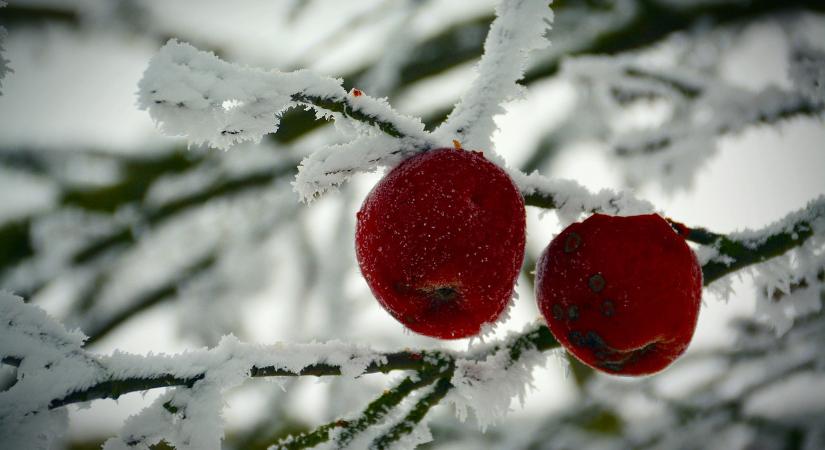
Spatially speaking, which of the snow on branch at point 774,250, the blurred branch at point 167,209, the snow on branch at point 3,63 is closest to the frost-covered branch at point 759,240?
the snow on branch at point 774,250

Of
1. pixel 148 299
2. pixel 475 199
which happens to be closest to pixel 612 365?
pixel 475 199

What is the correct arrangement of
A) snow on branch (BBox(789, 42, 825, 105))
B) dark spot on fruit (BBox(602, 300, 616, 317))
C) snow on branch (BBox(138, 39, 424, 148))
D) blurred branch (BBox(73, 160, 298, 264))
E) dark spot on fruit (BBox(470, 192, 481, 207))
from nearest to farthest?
snow on branch (BBox(138, 39, 424, 148))
dark spot on fruit (BBox(470, 192, 481, 207))
dark spot on fruit (BBox(602, 300, 616, 317))
snow on branch (BBox(789, 42, 825, 105))
blurred branch (BBox(73, 160, 298, 264))

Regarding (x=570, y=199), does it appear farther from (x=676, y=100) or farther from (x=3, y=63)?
(x=676, y=100)

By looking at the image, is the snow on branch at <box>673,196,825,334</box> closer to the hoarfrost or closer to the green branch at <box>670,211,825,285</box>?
the green branch at <box>670,211,825,285</box>

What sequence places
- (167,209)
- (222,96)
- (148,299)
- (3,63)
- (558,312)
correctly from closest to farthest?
1. (222,96)
2. (3,63)
3. (558,312)
4. (167,209)
5. (148,299)

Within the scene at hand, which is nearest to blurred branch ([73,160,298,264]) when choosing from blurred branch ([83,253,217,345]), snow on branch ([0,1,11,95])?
blurred branch ([83,253,217,345])

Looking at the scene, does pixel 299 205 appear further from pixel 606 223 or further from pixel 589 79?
pixel 606 223

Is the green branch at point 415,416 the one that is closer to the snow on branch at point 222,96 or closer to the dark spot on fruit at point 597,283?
the dark spot on fruit at point 597,283
